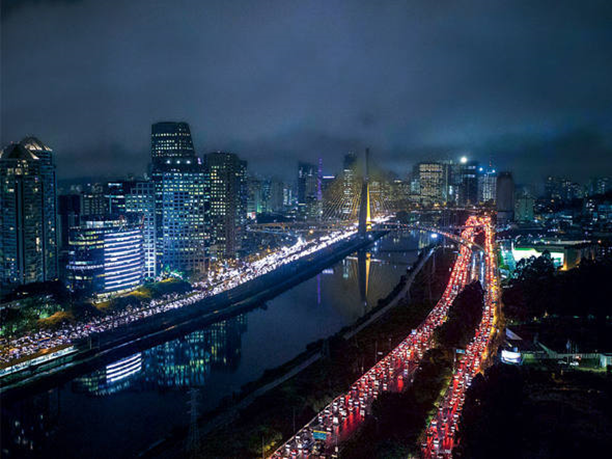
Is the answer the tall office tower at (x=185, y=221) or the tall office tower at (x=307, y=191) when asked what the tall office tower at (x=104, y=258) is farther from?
the tall office tower at (x=307, y=191)

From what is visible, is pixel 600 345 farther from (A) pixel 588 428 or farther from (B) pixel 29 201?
(B) pixel 29 201

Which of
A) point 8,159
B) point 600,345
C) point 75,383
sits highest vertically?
point 8,159

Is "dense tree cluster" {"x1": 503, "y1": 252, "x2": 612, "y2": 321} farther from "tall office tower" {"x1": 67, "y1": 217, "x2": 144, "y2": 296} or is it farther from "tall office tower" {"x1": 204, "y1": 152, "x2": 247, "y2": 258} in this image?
"tall office tower" {"x1": 204, "y1": 152, "x2": 247, "y2": 258}

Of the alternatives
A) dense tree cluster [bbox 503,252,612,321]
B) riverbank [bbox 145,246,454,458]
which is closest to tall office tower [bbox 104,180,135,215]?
riverbank [bbox 145,246,454,458]

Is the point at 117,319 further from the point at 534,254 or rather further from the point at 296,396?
the point at 534,254

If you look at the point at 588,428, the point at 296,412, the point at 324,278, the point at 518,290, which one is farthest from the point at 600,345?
the point at 324,278

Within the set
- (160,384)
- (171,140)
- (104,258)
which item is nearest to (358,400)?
(160,384)
